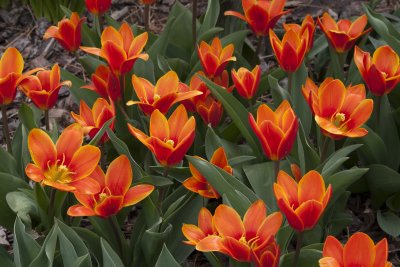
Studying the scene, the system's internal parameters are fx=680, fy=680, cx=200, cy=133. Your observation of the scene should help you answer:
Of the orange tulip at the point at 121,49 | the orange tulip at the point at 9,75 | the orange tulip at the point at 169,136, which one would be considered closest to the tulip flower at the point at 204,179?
the orange tulip at the point at 169,136

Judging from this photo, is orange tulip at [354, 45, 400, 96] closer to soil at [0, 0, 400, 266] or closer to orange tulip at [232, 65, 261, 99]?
orange tulip at [232, 65, 261, 99]

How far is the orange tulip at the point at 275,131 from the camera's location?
1.59 meters

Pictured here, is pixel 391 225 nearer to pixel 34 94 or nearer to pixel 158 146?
pixel 158 146

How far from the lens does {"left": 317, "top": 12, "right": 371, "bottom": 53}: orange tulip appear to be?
7.39 ft

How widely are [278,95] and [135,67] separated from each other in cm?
54

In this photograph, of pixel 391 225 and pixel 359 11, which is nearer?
pixel 391 225

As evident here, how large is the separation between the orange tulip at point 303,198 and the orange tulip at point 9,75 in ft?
2.70

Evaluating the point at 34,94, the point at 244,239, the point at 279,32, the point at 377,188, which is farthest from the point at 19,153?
the point at 279,32

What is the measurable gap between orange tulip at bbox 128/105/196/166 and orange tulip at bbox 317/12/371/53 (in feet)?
2.45

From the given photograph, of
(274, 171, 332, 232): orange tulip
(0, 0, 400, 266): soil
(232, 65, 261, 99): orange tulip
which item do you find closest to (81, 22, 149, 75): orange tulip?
(232, 65, 261, 99): orange tulip

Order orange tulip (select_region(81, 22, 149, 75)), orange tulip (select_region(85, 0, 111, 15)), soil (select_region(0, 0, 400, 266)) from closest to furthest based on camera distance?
1. orange tulip (select_region(81, 22, 149, 75))
2. orange tulip (select_region(85, 0, 111, 15))
3. soil (select_region(0, 0, 400, 266))

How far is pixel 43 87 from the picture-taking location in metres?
1.99

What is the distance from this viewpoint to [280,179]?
147 cm

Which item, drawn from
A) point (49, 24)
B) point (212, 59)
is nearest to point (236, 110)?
point (212, 59)
